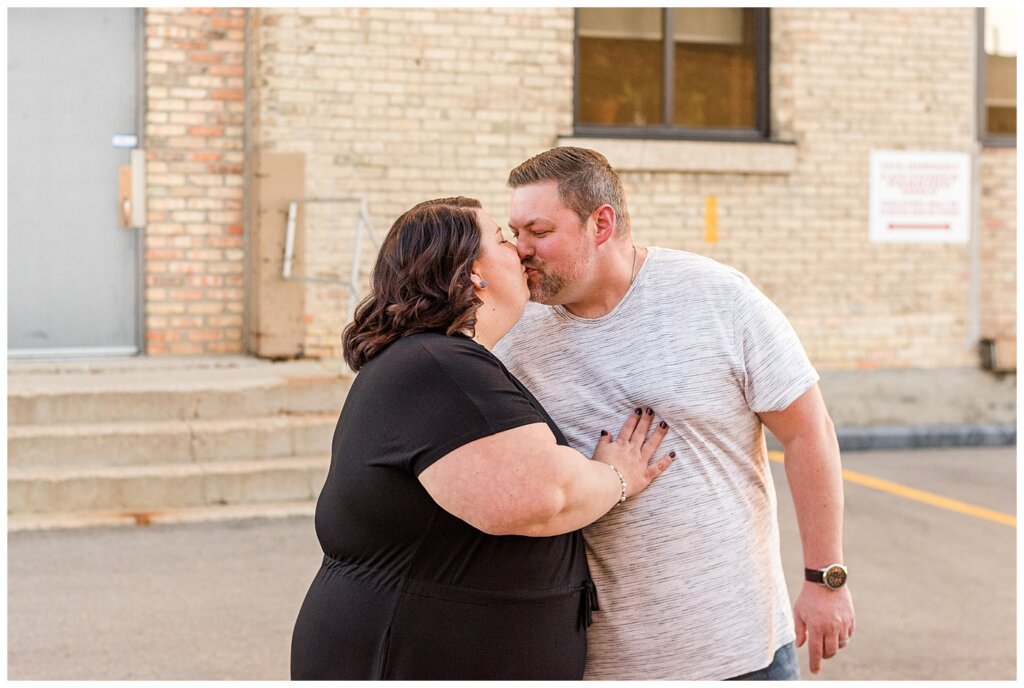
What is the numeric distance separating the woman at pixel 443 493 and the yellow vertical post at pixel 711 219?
7.36 m

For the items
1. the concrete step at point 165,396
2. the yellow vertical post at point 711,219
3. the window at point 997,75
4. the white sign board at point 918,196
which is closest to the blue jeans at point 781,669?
the concrete step at point 165,396

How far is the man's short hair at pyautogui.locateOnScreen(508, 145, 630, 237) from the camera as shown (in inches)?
98.7

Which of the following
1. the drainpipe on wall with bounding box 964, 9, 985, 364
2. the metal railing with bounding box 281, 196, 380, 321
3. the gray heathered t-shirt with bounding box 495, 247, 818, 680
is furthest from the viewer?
the drainpipe on wall with bounding box 964, 9, 985, 364

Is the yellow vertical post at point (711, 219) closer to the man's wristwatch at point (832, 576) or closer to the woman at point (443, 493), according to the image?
the man's wristwatch at point (832, 576)

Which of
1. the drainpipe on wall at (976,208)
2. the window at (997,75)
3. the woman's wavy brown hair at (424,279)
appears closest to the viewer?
the woman's wavy brown hair at (424,279)

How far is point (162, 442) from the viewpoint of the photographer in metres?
7.14

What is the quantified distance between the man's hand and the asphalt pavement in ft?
6.92

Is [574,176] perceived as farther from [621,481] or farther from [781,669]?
[781,669]

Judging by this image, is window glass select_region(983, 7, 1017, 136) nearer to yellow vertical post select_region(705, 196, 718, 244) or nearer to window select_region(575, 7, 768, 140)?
window select_region(575, 7, 768, 140)

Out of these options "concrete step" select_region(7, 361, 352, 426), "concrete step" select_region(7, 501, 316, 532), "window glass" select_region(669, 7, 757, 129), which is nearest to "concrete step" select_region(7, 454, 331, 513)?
"concrete step" select_region(7, 501, 316, 532)

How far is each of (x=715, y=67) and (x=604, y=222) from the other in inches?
303

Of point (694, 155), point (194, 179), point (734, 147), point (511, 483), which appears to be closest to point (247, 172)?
point (194, 179)

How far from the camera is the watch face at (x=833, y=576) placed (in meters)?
2.57

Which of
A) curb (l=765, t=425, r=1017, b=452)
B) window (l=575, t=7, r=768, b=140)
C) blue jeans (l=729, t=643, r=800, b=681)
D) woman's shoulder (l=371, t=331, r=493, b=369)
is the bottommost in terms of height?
curb (l=765, t=425, r=1017, b=452)
